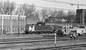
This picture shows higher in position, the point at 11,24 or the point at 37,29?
the point at 11,24

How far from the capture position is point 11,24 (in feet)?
142

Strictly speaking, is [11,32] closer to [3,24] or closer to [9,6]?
[3,24]

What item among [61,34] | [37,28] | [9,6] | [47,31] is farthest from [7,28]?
[9,6]

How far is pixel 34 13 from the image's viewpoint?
240 feet

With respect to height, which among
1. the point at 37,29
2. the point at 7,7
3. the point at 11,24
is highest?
the point at 7,7

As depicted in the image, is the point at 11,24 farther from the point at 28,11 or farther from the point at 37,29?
the point at 28,11

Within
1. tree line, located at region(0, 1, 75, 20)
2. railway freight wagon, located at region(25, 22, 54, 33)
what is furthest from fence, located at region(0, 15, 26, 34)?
tree line, located at region(0, 1, 75, 20)

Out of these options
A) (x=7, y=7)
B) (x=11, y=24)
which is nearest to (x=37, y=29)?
(x=11, y=24)

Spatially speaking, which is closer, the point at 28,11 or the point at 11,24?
the point at 11,24

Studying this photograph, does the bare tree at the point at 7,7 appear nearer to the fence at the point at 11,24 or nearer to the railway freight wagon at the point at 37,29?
the fence at the point at 11,24

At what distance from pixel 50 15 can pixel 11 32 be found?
1598 inches

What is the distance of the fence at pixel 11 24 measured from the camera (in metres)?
41.9

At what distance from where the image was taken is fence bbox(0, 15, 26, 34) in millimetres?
41906

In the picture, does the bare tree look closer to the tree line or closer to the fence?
the tree line
